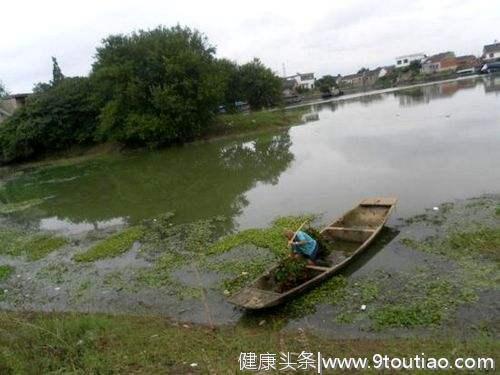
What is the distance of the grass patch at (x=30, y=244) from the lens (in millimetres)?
15165

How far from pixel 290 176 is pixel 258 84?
40845 mm

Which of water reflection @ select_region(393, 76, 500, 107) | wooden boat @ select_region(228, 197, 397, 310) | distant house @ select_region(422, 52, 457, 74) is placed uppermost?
distant house @ select_region(422, 52, 457, 74)

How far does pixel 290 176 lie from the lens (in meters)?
20.4

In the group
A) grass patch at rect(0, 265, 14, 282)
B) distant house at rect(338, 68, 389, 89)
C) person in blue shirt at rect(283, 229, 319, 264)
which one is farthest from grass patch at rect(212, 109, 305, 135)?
distant house at rect(338, 68, 389, 89)

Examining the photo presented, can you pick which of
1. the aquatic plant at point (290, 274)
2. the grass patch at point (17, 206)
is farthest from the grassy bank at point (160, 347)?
the grass patch at point (17, 206)

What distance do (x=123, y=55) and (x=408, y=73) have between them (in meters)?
79.5

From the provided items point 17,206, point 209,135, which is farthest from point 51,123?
point 17,206

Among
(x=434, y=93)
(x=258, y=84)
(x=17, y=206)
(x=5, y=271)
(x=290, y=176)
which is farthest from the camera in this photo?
Answer: (x=258, y=84)

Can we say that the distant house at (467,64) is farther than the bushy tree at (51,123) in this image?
Yes

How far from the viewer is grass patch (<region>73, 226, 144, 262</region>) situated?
13.6 m

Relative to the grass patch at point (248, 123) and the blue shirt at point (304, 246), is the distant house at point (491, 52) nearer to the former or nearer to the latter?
the grass patch at point (248, 123)

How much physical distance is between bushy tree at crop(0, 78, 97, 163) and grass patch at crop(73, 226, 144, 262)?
30.5 m

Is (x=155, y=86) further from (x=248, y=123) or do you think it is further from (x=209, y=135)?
(x=248, y=123)

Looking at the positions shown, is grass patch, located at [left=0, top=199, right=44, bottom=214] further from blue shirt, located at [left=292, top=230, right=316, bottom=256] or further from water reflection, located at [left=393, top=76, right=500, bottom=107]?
water reflection, located at [left=393, top=76, right=500, bottom=107]
